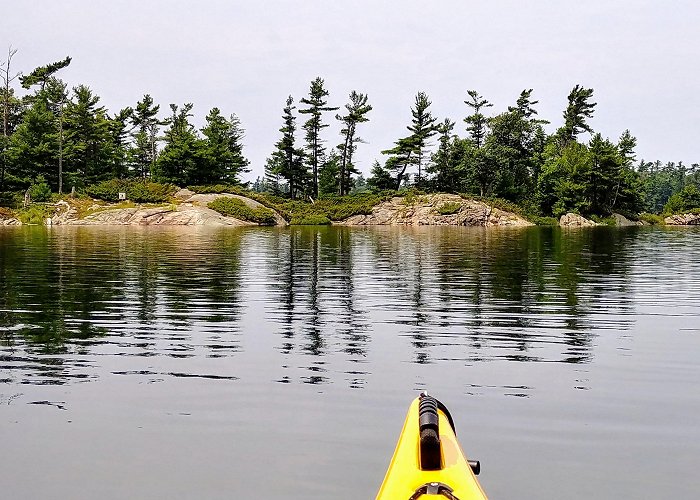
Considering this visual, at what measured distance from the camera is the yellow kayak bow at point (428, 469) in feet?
14.6

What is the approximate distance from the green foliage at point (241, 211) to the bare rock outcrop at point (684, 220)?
6893 cm

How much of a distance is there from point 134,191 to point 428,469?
84.3 meters

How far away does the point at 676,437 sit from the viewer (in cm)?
768

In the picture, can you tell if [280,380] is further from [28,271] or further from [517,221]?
[517,221]

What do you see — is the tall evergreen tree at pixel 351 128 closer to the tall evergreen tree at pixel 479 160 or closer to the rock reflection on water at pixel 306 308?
the tall evergreen tree at pixel 479 160

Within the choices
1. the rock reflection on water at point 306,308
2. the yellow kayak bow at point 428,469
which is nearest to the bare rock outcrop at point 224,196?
the rock reflection on water at point 306,308

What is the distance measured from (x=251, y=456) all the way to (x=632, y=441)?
491 cm

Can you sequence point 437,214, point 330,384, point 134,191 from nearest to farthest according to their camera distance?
point 330,384, point 134,191, point 437,214

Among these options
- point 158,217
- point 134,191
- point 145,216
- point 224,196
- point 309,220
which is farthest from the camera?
point 309,220

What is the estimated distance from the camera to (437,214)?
285 ft

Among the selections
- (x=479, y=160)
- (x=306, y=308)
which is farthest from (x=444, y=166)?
(x=306, y=308)

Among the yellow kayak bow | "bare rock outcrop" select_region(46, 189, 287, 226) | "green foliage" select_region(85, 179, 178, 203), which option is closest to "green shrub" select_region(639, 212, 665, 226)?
"bare rock outcrop" select_region(46, 189, 287, 226)

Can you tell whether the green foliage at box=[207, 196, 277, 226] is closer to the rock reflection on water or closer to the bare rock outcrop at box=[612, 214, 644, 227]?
the rock reflection on water

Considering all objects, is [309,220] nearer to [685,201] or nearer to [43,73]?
[43,73]
